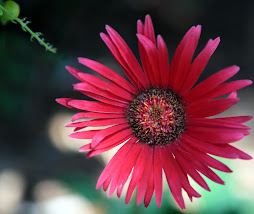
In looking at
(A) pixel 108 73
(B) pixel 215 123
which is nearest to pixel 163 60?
(A) pixel 108 73

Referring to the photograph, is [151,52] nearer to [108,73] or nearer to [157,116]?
[108,73]

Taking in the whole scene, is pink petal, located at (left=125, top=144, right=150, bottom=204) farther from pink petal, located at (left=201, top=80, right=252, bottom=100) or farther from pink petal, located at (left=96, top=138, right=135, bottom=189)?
pink petal, located at (left=201, top=80, right=252, bottom=100)

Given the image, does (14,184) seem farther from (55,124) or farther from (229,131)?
(229,131)

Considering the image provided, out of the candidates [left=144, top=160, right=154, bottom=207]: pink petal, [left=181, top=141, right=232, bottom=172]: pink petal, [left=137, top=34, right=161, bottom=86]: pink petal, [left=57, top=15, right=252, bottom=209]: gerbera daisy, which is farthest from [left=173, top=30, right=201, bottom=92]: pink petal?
[left=144, top=160, right=154, bottom=207]: pink petal

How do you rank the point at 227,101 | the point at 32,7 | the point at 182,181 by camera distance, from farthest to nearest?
1. the point at 32,7
2. the point at 182,181
3. the point at 227,101

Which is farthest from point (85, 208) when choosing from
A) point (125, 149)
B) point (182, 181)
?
point (182, 181)

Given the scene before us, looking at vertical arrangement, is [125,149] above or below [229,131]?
above

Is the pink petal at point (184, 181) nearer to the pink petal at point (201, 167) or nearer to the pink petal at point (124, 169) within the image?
the pink petal at point (201, 167)
